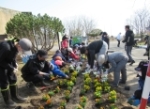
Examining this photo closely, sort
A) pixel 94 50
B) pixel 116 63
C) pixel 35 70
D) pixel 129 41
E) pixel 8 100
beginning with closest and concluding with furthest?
pixel 8 100, pixel 35 70, pixel 116 63, pixel 94 50, pixel 129 41

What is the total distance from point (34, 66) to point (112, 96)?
2114mm

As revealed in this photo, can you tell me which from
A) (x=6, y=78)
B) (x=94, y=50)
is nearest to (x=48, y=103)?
(x=6, y=78)

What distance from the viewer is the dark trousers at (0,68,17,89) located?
4.13 metres

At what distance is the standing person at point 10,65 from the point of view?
3.75 meters

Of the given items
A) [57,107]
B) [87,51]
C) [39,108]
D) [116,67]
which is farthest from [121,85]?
[39,108]

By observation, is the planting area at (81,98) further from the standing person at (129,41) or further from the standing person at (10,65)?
the standing person at (129,41)

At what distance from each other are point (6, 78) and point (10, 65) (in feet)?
1.00

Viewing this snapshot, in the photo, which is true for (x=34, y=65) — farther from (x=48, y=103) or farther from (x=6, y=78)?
(x=48, y=103)

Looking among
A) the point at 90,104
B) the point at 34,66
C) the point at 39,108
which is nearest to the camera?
the point at 39,108

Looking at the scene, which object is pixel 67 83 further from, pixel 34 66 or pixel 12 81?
pixel 12 81

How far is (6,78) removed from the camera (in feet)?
13.7

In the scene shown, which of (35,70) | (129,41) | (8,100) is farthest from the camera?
(129,41)

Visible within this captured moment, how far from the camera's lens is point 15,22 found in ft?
40.9

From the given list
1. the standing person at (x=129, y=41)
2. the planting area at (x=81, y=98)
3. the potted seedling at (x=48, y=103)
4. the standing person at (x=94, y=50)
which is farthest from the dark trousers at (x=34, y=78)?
the standing person at (x=129, y=41)
